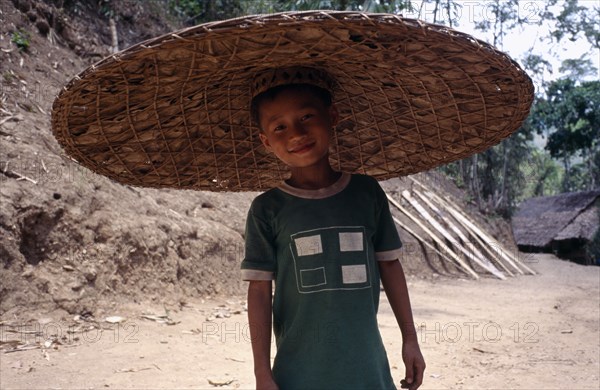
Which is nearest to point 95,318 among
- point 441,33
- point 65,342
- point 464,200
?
point 65,342

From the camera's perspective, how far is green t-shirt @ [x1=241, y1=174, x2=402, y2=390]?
1450mm

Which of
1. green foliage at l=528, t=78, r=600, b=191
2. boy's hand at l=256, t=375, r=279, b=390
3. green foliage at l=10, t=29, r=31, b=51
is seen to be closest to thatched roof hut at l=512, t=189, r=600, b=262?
green foliage at l=528, t=78, r=600, b=191

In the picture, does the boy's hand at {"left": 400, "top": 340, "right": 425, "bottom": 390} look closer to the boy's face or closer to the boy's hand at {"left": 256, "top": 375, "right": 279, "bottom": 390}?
the boy's hand at {"left": 256, "top": 375, "right": 279, "bottom": 390}

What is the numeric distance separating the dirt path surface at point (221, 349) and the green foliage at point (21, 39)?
13.5 ft

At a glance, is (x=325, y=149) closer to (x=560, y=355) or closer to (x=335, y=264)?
(x=335, y=264)

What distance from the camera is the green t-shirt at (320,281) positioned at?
1450 mm

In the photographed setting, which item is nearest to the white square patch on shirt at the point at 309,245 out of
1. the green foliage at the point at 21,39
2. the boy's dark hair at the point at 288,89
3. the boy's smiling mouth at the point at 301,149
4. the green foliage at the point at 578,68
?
the boy's smiling mouth at the point at 301,149

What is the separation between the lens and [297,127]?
153 centimetres

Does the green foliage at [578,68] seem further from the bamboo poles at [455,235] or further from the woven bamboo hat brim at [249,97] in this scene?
the woven bamboo hat brim at [249,97]

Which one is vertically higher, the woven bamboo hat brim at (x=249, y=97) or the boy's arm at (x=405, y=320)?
the woven bamboo hat brim at (x=249, y=97)

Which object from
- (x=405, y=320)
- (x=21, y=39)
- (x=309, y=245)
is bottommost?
(x=405, y=320)

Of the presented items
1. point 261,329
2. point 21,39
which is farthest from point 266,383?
point 21,39

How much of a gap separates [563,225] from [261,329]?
1600 centimetres

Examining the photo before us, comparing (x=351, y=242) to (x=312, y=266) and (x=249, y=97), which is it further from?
(x=249, y=97)
